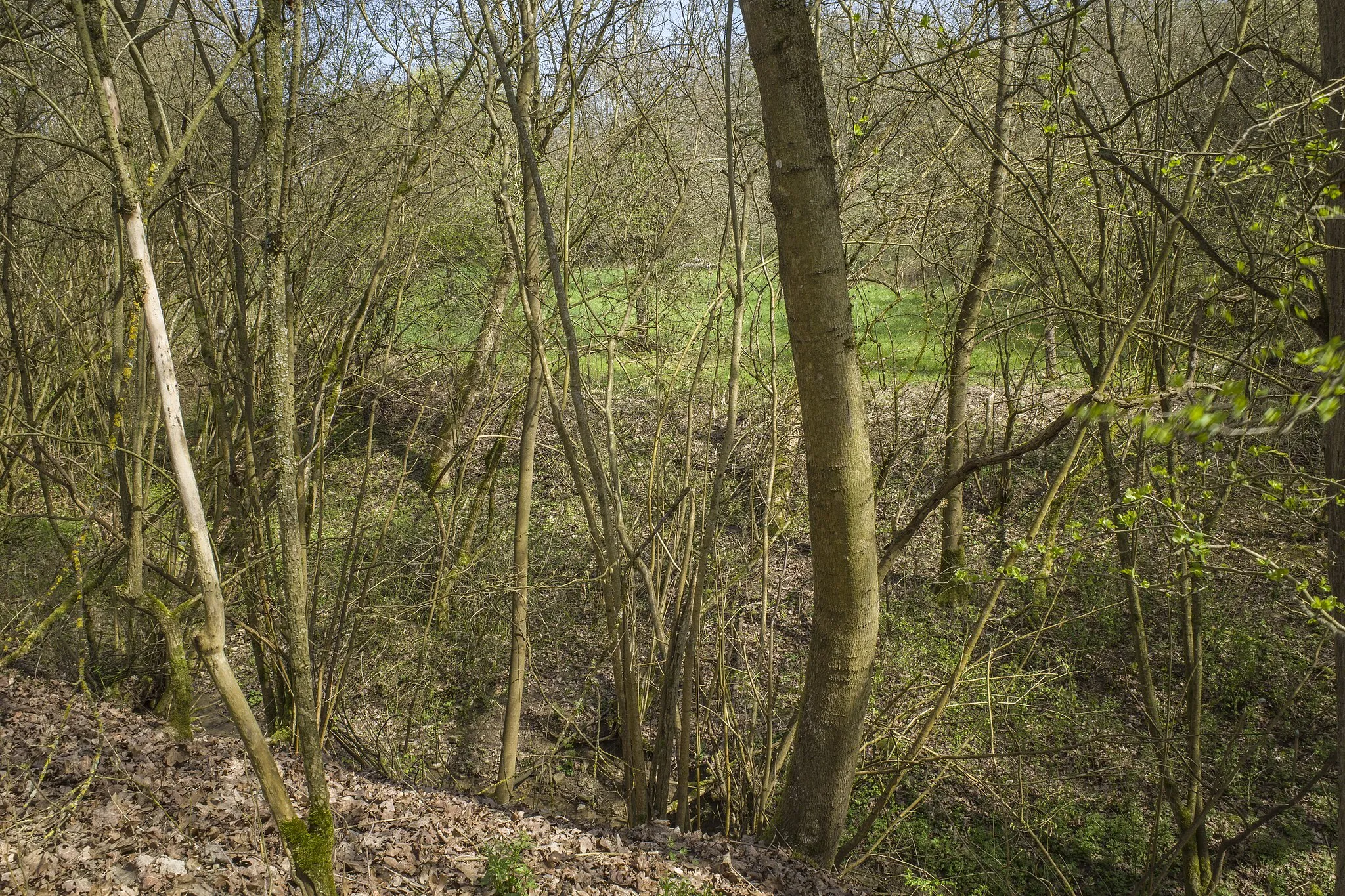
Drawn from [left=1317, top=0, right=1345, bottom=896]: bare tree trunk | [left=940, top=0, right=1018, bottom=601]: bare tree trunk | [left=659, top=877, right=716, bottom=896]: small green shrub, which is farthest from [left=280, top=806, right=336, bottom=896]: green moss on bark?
[left=940, top=0, right=1018, bottom=601]: bare tree trunk

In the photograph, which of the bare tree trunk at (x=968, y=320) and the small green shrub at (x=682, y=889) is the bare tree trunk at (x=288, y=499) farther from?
the bare tree trunk at (x=968, y=320)

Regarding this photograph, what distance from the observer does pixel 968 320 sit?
6777 millimetres

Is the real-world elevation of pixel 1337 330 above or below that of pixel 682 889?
above

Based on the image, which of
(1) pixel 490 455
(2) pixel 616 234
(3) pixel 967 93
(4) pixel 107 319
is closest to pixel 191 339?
(4) pixel 107 319

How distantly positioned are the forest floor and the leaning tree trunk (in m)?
0.64

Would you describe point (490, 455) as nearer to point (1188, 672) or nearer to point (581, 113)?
point (581, 113)

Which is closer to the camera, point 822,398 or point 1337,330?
point 822,398

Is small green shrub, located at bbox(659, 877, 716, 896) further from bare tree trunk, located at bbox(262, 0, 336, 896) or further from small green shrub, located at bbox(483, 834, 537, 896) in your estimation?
bare tree trunk, located at bbox(262, 0, 336, 896)

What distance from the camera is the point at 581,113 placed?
5.57m

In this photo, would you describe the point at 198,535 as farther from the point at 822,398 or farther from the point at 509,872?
the point at 822,398

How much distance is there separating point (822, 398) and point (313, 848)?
2.11 m

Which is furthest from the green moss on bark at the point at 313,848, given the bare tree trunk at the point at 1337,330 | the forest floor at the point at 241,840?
the bare tree trunk at the point at 1337,330

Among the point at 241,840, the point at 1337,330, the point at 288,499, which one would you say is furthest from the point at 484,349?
the point at 1337,330

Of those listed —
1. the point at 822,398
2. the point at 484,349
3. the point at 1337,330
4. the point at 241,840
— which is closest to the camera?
the point at 822,398
